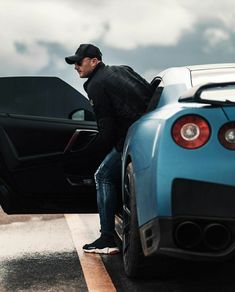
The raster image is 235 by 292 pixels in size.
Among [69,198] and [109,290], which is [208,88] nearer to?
[109,290]

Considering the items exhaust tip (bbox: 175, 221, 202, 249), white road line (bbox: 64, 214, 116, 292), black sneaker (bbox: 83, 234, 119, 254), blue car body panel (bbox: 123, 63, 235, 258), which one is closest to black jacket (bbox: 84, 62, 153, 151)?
black sneaker (bbox: 83, 234, 119, 254)

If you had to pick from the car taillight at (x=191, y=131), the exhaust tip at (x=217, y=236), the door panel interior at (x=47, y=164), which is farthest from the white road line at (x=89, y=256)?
the car taillight at (x=191, y=131)

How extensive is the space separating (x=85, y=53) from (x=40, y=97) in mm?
699

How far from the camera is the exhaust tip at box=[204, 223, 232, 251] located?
333 cm

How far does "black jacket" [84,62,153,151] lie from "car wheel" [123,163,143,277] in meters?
0.66

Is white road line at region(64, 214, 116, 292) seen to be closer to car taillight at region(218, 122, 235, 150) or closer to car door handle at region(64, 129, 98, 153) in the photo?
car door handle at region(64, 129, 98, 153)

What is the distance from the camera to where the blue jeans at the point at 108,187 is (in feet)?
17.0

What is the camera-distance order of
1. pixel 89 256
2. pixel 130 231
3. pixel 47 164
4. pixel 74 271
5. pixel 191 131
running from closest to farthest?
pixel 191 131 < pixel 130 231 < pixel 74 271 < pixel 89 256 < pixel 47 164

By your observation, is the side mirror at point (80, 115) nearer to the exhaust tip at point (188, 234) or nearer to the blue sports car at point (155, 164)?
the blue sports car at point (155, 164)

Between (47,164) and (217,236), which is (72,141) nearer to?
(47,164)

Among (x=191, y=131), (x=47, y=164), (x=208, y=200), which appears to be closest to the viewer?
(x=208, y=200)

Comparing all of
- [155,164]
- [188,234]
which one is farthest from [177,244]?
[155,164]

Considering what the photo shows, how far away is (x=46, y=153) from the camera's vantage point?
18.6ft

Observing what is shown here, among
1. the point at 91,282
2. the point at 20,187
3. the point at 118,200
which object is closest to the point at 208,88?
the point at 91,282
